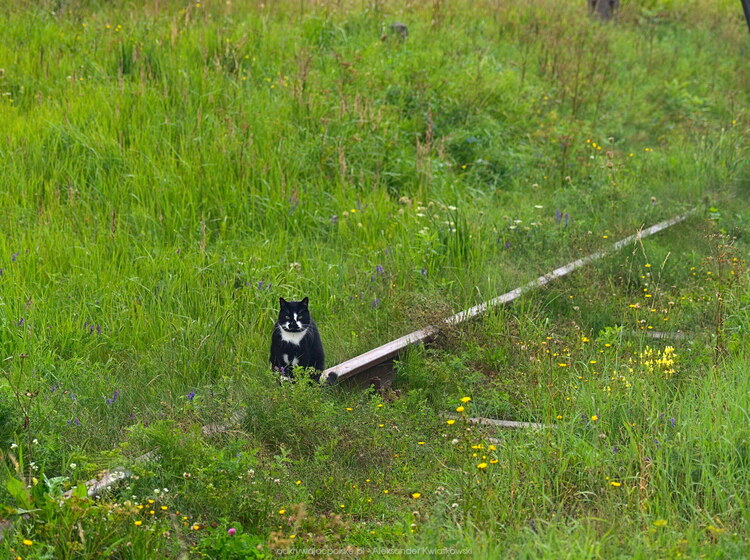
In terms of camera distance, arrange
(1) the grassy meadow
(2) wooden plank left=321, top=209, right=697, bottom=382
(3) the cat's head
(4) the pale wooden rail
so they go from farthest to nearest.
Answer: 1. (2) wooden plank left=321, top=209, right=697, bottom=382
2. (3) the cat's head
3. (4) the pale wooden rail
4. (1) the grassy meadow

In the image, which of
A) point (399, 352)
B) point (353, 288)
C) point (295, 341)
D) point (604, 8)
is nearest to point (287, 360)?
point (295, 341)

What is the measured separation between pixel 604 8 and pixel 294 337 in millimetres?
15110

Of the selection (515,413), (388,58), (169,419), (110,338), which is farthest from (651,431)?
(388,58)

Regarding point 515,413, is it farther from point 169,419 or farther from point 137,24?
point 137,24

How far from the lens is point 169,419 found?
449 centimetres

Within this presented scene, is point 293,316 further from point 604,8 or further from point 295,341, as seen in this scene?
point 604,8

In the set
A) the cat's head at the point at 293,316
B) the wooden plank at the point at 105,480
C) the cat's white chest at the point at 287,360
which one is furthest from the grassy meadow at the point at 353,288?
the cat's head at the point at 293,316

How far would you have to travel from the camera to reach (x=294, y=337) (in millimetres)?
5629

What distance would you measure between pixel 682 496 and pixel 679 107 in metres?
11.1

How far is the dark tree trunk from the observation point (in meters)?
18.3

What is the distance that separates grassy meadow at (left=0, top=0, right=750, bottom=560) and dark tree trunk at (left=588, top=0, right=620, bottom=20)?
4899mm

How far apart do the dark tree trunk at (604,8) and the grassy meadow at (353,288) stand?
490cm

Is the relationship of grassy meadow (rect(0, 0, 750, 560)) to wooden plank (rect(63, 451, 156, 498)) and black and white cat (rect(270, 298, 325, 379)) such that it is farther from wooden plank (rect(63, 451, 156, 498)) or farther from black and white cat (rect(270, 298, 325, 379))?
black and white cat (rect(270, 298, 325, 379))

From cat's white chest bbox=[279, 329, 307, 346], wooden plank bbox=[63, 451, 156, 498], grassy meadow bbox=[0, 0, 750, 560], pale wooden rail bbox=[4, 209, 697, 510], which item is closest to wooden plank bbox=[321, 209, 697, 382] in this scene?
pale wooden rail bbox=[4, 209, 697, 510]
